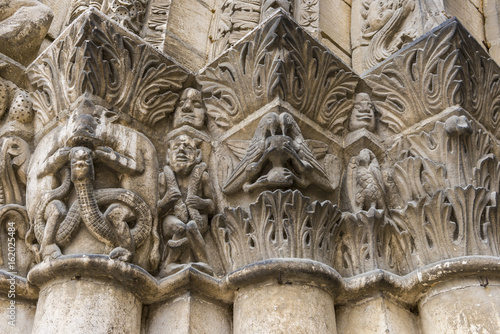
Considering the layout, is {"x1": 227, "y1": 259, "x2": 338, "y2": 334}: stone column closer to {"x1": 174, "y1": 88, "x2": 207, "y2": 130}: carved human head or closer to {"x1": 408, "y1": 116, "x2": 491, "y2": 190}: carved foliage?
{"x1": 408, "y1": 116, "x2": 491, "y2": 190}: carved foliage

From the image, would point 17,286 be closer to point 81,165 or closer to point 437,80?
point 81,165

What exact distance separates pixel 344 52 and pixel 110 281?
6.18ft

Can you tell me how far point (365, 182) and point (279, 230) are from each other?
1.62 feet

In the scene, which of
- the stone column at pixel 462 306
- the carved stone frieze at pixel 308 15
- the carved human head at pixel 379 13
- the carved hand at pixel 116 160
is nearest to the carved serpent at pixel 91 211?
the carved hand at pixel 116 160

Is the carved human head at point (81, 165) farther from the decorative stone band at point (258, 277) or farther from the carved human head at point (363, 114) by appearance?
the carved human head at point (363, 114)

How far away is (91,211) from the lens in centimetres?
251

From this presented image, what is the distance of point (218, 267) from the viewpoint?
2699 mm

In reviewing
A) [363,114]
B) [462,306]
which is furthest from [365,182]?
[462,306]

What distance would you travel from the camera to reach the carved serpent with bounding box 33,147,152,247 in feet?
8.19

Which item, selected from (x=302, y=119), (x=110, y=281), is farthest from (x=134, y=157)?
(x=302, y=119)

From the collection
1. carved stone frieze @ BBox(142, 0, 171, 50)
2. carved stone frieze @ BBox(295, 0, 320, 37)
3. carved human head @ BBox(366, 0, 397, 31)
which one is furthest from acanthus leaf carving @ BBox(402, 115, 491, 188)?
carved stone frieze @ BBox(142, 0, 171, 50)

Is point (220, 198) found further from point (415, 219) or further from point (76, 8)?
point (76, 8)

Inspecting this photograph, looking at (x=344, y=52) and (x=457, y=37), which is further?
(x=344, y=52)

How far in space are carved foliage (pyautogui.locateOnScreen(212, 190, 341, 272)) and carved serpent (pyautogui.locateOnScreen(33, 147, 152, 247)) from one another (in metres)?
0.36
